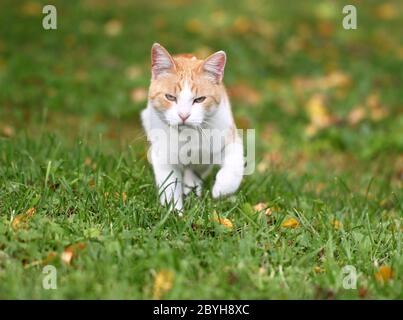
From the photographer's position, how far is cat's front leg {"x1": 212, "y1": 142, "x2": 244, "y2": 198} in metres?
3.99

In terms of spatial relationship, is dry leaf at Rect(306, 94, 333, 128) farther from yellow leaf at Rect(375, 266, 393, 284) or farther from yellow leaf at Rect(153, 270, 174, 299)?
yellow leaf at Rect(153, 270, 174, 299)

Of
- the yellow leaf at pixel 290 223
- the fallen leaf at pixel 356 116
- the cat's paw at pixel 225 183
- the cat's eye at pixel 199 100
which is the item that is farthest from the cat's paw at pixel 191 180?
the fallen leaf at pixel 356 116

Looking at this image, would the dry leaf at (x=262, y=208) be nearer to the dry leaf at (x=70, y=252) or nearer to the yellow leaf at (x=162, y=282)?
the yellow leaf at (x=162, y=282)

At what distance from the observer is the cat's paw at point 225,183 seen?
13.1ft

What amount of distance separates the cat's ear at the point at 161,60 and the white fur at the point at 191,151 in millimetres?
175

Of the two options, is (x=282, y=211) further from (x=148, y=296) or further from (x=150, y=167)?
(x=148, y=296)

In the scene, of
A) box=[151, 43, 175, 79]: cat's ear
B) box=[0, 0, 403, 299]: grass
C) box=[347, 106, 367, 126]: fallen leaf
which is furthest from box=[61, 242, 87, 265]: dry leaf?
box=[347, 106, 367, 126]: fallen leaf

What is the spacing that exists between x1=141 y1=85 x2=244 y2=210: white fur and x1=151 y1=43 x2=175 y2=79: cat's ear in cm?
17

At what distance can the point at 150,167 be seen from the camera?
444 centimetres

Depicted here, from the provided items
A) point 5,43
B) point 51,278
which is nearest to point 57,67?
point 5,43

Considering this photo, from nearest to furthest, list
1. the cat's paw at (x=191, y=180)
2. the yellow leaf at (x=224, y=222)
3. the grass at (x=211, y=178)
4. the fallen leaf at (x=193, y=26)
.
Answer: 1. the grass at (x=211, y=178)
2. the yellow leaf at (x=224, y=222)
3. the cat's paw at (x=191, y=180)
4. the fallen leaf at (x=193, y=26)

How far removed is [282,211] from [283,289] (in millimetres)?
959

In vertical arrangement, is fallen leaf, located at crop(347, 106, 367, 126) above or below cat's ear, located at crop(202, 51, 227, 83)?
below
